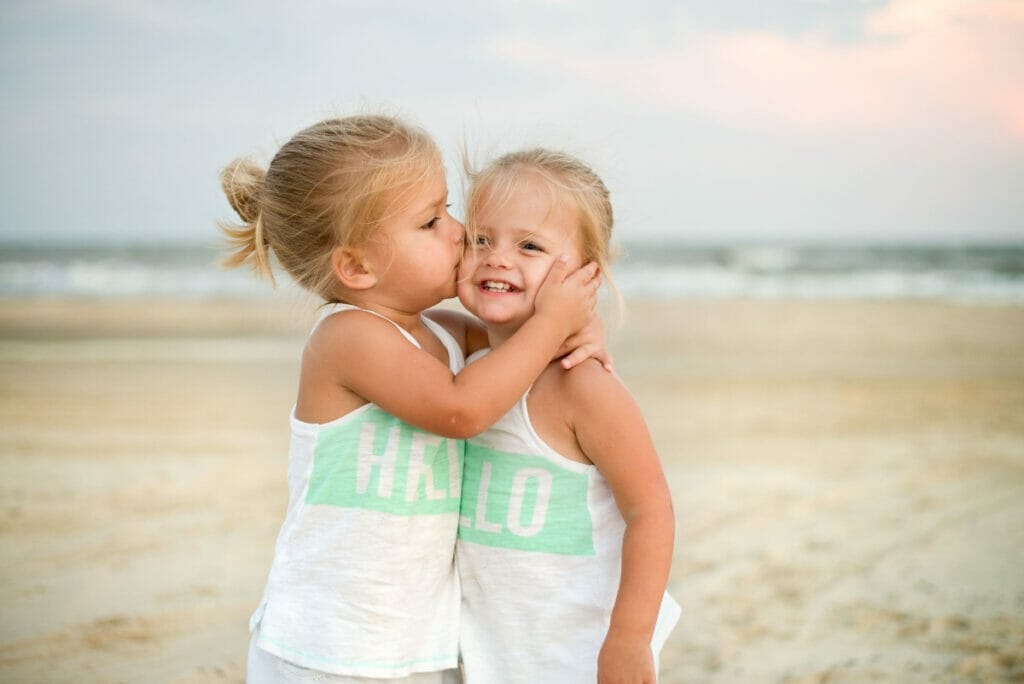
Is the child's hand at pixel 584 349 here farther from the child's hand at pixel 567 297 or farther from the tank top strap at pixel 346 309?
the tank top strap at pixel 346 309

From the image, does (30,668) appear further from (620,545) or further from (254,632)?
(620,545)

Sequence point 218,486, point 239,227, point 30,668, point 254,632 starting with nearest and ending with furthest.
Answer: point 254,632
point 239,227
point 30,668
point 218,486

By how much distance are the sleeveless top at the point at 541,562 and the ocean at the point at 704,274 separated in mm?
14621

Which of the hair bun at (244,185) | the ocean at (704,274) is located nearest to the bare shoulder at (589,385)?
the hair bun at (244,185)

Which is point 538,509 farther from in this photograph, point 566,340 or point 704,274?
point 704,274

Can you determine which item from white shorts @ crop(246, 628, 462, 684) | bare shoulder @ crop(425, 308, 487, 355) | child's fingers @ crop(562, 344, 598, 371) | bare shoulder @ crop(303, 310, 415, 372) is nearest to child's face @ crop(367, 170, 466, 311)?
bare shoulder @ crop(303, 310, 415, 372)

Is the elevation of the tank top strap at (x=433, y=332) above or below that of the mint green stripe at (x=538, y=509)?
above

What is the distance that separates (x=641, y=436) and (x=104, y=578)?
343 cm

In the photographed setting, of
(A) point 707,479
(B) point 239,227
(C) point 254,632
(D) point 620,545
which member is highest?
(B) point 239,227

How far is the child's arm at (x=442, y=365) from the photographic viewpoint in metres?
2.05

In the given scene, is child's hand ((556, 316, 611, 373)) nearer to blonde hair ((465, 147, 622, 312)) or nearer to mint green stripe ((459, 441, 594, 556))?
blonde hair ((465, 147, 622, 312))

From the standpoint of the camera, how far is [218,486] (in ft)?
19.6

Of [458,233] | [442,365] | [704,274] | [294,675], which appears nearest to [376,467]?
[442,365]

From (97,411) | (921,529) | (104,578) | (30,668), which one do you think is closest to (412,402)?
(30,668)
